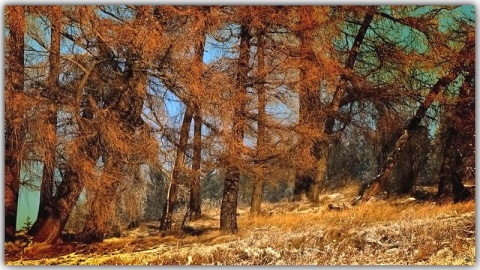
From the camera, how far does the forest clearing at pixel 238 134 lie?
466cm

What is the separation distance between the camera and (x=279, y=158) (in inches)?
197

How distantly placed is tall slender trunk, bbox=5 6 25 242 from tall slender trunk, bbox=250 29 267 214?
1.58 m

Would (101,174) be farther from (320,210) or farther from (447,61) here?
(447,61)

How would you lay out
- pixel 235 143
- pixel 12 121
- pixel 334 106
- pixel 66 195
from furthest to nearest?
pixel 334 106 → pixel 235 143 → pixel 66 195 → pixel 12 121

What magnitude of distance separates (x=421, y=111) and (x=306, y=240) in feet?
4.10

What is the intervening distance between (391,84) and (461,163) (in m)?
0.78

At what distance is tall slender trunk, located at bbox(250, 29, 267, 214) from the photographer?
16.1ft

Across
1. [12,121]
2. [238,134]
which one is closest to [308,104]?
[238,134]

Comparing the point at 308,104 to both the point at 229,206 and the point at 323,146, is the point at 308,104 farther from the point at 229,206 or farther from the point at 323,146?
the point at 229,206

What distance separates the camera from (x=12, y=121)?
15.1 feet

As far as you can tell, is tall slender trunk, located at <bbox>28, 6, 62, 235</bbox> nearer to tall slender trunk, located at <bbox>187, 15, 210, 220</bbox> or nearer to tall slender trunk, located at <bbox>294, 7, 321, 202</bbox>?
tall slender trunk, located at <bbox>187, 15, 210, 220</bbox>

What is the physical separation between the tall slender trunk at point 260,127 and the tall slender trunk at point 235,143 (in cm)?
9

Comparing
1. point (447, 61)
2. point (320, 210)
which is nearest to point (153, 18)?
point (320, 210)

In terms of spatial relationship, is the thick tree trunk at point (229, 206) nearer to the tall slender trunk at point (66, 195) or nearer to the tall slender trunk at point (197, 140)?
the tall slender trunk at point (197, 140)
